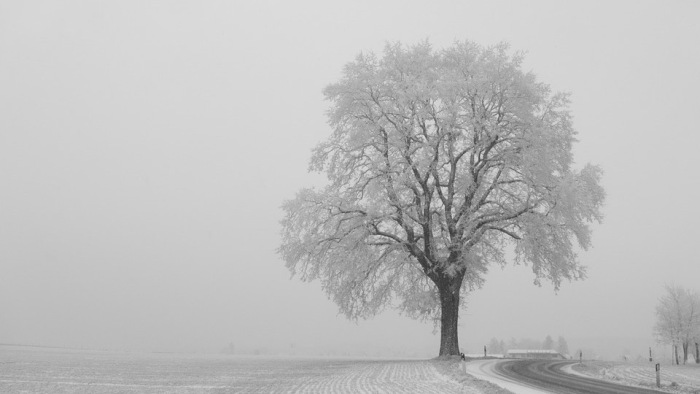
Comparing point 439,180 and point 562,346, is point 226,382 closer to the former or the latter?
point 439,180

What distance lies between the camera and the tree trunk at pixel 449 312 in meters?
28.2

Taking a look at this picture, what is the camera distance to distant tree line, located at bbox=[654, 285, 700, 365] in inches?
2255

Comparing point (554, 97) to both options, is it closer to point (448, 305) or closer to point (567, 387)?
point (448, 305)

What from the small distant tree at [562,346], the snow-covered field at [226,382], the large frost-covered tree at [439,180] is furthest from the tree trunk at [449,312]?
the small distant tree at [562,346]

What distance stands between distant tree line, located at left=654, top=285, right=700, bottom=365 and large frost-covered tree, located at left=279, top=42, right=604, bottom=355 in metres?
39.3

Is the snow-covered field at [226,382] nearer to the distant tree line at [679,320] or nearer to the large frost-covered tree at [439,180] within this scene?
the large frost-covered tree at [439,180]

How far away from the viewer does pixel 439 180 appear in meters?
29.4

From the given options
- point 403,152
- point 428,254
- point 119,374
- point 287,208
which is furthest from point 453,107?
point 119,374

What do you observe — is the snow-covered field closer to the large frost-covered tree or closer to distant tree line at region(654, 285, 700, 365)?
the large frost-covered tree

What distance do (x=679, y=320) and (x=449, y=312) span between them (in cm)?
4361

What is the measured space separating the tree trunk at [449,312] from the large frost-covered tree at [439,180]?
0.06 m

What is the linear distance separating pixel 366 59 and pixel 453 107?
594 centimetres

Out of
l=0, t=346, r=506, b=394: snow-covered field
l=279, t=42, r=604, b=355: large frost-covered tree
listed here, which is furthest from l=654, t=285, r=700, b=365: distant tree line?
l=0, t=346, r=506, b=394: snow-covered field

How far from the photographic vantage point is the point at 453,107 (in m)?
26.9
